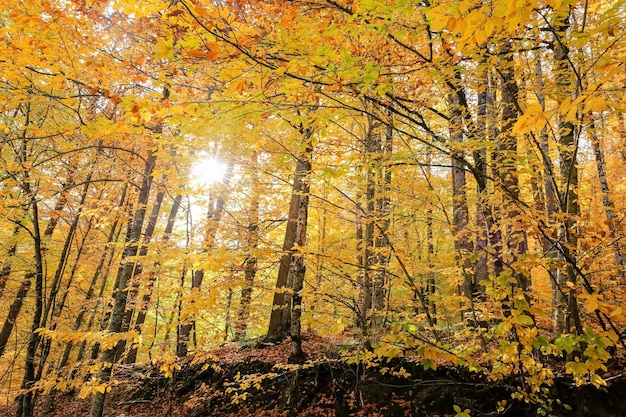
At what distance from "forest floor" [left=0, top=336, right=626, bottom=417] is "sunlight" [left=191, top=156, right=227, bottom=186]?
361cm

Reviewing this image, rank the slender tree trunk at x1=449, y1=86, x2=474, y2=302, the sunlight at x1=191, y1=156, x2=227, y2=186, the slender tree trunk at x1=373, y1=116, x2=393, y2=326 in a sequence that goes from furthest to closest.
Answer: the sunlight at x1=191, y1=156, x2=227, y2=186 < the slender tree trunk at x1=373, y1=116, x2=393, y2=326 < the slender tree trunk at x1=449, y1=86, x2=474, y2=302

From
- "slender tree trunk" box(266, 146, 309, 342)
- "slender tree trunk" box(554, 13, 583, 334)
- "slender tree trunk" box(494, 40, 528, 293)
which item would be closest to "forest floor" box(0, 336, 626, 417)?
"slender tree trunk" box(266, 146, 309, 342)

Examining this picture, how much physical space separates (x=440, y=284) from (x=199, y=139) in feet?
42.0

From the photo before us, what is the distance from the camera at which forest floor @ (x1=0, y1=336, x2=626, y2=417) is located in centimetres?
466

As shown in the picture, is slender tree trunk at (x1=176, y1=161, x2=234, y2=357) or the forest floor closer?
the forest floor

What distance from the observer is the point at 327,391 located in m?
7.16

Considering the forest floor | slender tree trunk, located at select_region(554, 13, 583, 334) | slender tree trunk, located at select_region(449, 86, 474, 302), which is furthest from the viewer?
the forest floor

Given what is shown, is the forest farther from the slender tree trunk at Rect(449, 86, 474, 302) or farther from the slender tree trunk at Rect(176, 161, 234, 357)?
the slender tree trunk at Rect(176, 161, 234, 357)

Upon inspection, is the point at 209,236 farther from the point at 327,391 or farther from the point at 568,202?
the point at 568,202

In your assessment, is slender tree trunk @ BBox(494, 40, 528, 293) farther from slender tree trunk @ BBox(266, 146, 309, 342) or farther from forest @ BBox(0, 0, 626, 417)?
slender tree trunk @ BBox(266, 146, 309, 342)

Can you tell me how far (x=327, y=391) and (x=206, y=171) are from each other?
217 inches

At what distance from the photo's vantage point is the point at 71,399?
38.3 feet

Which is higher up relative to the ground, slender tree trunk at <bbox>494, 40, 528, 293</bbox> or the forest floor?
slender tree trunk at <bbox>494, 40, 528, 293</bbox>

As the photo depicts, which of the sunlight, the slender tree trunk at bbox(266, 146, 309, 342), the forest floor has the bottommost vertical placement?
the forest floor
